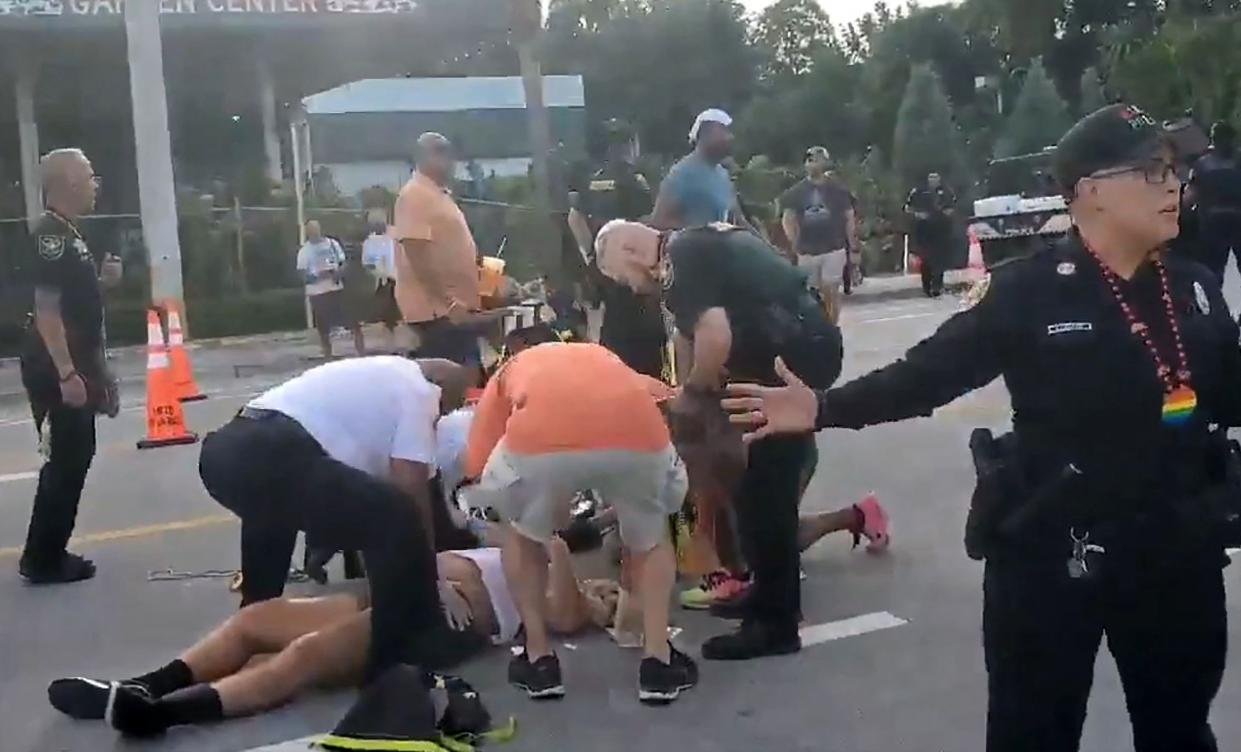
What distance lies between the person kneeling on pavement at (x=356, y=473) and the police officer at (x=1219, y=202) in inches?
214

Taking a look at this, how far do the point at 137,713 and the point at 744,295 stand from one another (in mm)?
2244

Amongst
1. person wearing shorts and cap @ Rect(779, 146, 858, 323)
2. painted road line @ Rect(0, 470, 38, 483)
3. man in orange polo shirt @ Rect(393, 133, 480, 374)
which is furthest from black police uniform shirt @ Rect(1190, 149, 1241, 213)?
painted road line @ Rect(0, 470, 38, 483)

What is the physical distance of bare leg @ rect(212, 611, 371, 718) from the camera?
4848 mm

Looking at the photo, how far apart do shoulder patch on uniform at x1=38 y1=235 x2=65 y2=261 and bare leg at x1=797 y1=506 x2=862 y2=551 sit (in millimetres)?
3319

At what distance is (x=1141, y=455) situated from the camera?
2.96 meters

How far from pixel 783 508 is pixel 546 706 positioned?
1.03 m

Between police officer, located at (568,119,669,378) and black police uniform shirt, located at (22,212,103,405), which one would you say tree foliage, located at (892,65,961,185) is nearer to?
police officer, located at (568,119,669,378)

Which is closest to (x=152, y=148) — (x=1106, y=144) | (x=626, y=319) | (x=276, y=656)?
(x=626, y=319)

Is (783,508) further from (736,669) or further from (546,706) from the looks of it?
(546,706)

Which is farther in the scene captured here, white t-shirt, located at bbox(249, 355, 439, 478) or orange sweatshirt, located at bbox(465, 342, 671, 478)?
white t-shirt, located at bbox(249, 355, 439, 478)

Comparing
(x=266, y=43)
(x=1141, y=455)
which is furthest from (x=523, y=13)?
(x=1141, y=455)

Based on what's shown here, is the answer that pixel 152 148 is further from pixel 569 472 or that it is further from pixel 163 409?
pixel 569 472

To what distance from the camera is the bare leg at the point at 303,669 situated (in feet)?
15.9

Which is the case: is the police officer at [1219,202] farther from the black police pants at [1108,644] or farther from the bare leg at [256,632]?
the black police pants at [1108,644]
